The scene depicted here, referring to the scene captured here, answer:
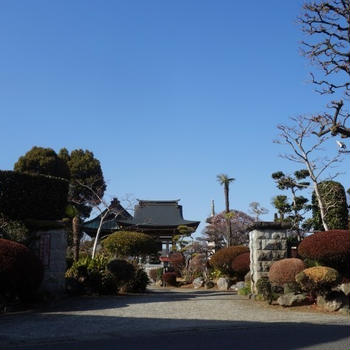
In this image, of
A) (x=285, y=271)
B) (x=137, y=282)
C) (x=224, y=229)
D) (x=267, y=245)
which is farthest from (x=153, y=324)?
(x=224, y=229)

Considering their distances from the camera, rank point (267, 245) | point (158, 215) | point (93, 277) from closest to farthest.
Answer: point (267, 245)
point (93, 277)
point (158, 215)

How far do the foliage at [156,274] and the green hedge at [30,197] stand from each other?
13.1 metres

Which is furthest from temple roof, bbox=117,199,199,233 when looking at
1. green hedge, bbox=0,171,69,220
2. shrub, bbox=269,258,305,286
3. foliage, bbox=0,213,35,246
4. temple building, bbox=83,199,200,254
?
shrub, bbox=269,258,305,286

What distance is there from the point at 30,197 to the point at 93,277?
3.28 meters

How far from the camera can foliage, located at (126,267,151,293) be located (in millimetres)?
15992

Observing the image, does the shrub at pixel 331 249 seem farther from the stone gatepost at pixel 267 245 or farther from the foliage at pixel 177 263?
the foliage at pixel 177 263

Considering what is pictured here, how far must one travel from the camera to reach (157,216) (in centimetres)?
3969

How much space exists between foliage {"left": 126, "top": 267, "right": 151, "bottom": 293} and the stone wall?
3233mm

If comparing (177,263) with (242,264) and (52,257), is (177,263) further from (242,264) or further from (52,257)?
(52,257)

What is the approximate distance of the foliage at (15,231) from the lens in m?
12.0

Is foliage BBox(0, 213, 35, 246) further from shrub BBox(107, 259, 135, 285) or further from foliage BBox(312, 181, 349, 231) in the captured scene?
foliage BBox(312, 181, 349, 231)

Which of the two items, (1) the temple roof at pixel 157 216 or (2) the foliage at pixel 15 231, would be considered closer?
(2) the foliage at pixel 15 231

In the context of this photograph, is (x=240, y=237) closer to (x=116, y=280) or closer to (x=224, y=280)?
(x=224, y=280)

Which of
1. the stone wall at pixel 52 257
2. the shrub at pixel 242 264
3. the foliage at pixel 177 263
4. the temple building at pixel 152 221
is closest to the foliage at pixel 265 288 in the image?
the stone wall at pixel 52 257
